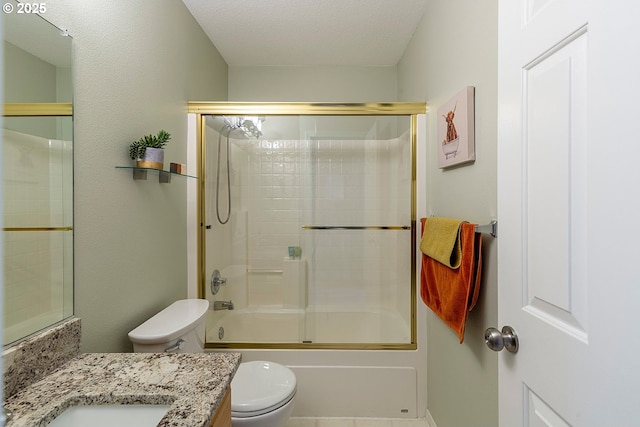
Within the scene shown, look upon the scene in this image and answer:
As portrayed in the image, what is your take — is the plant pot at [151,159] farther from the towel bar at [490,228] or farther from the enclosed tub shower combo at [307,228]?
the towel bar at [490,228]

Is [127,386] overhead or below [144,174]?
below

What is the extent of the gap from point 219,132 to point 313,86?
1.11 metres

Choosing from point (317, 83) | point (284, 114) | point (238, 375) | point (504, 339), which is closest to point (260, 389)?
point (238, 375)

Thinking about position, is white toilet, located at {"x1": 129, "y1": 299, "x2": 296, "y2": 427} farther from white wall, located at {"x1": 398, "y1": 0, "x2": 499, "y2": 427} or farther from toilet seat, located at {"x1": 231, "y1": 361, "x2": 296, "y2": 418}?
white wall, located at {"x1": 398, "y1": 0, "x2": 499, "y2": 427}

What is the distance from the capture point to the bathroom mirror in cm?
89

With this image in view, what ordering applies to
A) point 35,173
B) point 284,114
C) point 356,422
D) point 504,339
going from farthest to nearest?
point 284,114 → point 356,422 → point 35,173 → point 504,339

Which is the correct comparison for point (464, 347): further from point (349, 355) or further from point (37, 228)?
point (37, 228)

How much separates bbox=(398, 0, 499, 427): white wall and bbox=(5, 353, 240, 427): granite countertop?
3.21 ft

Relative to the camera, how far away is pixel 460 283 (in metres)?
1.30

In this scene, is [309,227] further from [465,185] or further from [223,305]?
[465,185]

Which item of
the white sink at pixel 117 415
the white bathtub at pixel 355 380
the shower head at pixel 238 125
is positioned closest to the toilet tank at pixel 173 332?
the white sink at pixel 117 415

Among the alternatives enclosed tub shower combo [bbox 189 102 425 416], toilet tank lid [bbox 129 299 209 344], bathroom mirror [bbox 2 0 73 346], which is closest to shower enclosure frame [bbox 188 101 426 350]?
enclosed tub shower combo [bbox 189 102 425 416]

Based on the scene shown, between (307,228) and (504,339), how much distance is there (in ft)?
5.47

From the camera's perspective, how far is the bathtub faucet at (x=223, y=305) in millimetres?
2252
